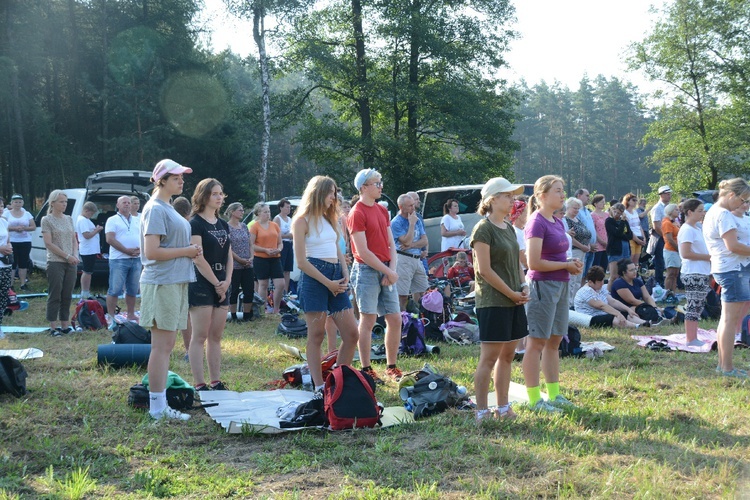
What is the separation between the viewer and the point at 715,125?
34906mm

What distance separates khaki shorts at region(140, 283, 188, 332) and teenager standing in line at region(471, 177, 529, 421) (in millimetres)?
2237

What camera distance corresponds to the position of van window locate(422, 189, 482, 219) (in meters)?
17.3

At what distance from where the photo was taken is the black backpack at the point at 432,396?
5395 mm

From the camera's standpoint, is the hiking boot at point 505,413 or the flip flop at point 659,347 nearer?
the hiking boot at point 505,413

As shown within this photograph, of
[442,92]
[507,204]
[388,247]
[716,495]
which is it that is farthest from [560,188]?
[442,92]

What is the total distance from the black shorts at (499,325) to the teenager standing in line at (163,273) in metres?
2.19

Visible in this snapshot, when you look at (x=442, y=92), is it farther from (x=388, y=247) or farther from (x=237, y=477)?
(x=237, y=477)

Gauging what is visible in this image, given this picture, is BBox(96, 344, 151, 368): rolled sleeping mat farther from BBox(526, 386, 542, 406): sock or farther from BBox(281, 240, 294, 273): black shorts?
BBox(281, 240, 294, 273): black shorts

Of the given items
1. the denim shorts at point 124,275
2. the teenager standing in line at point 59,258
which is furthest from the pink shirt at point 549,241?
the teenager standing in line at point 59,258

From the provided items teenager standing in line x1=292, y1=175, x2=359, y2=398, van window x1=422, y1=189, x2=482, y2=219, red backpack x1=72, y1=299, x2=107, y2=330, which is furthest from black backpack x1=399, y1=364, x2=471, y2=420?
van window x1=422, y1=189, x2=482, y2=219

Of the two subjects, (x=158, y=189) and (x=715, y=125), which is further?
(x=715, y=125)

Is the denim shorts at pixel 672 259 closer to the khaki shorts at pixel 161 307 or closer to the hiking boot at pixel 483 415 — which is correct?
the hiking boot at pixel 483 415

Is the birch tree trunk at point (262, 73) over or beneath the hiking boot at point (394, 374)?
over

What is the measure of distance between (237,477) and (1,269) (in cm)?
585
